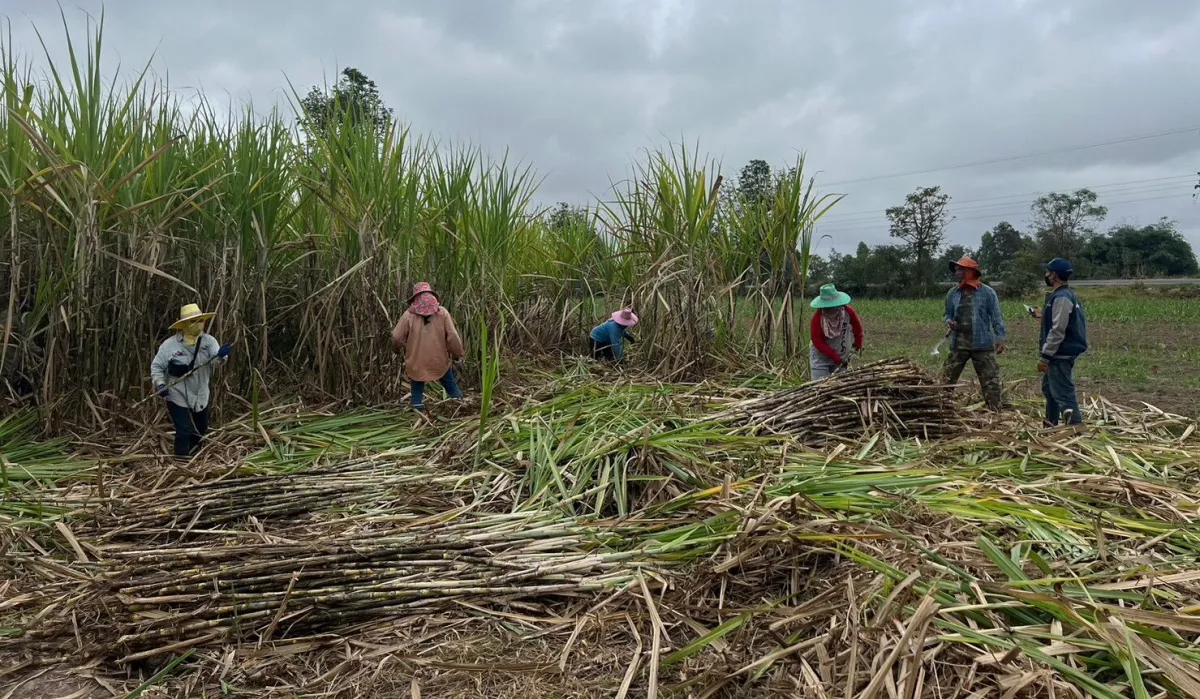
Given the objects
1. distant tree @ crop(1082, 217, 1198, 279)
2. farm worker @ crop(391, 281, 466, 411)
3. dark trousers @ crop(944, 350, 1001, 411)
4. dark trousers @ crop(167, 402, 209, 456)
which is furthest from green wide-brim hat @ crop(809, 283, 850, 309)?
distant tree @ crop(1082, 217, 1198, 279)

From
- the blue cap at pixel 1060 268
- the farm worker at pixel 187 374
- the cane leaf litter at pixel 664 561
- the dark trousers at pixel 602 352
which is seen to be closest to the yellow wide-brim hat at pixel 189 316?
the farm worker at pixel 187 374

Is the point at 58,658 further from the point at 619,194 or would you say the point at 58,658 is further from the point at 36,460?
the point at 619,194

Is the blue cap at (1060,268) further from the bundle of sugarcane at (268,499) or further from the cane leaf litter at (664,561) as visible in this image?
the bundle of sugarcane at (268,499)

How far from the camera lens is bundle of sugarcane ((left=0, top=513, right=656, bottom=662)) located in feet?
6.89

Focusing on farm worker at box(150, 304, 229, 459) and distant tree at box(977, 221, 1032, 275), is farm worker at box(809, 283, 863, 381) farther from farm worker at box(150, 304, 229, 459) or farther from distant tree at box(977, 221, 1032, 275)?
distant tree at box(977, 221, 1032, 275)

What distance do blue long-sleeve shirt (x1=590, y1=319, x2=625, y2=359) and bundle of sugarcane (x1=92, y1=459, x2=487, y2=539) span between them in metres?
3.29

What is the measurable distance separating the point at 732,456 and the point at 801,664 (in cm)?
144

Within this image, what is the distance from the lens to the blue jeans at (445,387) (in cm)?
498

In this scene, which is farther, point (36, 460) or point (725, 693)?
point (36, 460)

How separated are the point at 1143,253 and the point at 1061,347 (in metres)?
44.2

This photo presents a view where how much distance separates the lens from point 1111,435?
403 cm

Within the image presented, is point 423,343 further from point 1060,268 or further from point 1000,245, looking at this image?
point 1000,245

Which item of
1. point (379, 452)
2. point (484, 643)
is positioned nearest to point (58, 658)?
point (484, 643)

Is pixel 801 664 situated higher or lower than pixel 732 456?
lower
